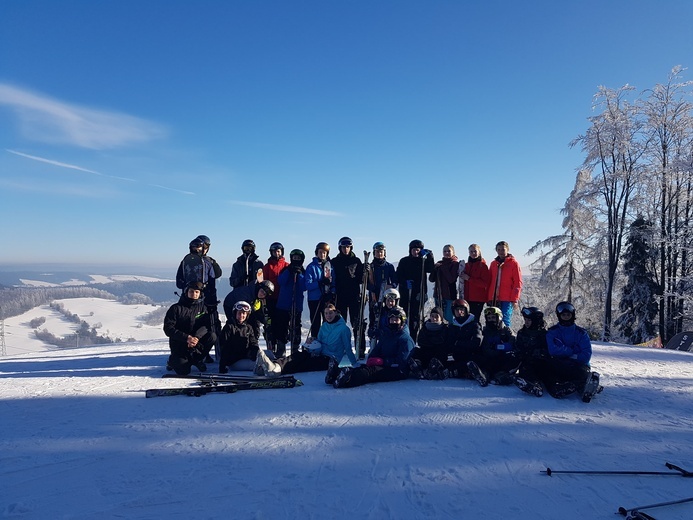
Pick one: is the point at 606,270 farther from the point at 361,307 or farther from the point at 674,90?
the point at 361,307

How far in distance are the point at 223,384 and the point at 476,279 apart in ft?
17.5

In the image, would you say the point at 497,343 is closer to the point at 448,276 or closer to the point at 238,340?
the point at 448,276

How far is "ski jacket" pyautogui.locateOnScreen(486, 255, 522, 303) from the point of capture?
26.2ft

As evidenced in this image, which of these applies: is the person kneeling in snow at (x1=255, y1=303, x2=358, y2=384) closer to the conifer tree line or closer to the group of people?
the group of people

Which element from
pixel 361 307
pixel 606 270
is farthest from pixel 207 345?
pixel 606 270

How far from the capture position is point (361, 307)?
849cm

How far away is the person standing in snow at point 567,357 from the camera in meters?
5.48

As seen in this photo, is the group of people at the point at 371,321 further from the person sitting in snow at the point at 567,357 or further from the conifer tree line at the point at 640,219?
the conifer tree line at the point at 640,219

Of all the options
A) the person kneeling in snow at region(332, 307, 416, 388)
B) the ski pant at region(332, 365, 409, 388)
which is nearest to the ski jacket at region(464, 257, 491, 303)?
the person kneeling in snow at region(332, 307, 416, 388)

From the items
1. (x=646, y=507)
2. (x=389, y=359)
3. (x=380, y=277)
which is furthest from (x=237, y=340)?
(x=646, y=507)

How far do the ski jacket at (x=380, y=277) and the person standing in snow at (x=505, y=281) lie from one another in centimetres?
204

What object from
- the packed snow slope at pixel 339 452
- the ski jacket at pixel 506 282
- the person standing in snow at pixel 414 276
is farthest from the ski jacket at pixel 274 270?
the ski jacket at pixel 506 282

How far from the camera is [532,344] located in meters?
6.22

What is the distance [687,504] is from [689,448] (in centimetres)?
129
